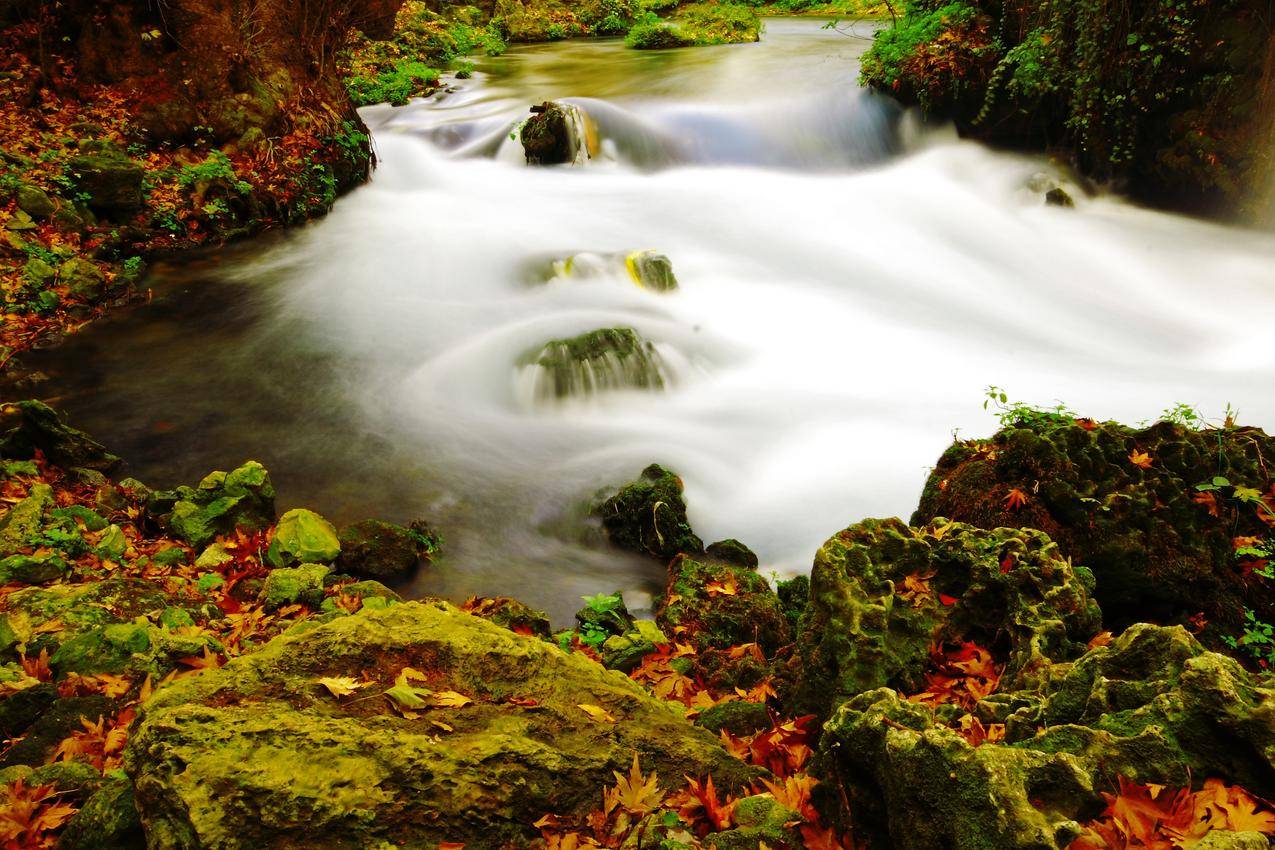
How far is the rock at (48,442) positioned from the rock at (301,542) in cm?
232

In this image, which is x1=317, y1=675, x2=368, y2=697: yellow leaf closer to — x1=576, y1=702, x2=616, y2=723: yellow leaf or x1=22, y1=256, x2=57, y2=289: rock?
x1=576, y1=702, x2=616, y2=723: yellow leaf

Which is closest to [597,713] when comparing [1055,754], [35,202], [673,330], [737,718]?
[737,718]

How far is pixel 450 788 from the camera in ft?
7.01

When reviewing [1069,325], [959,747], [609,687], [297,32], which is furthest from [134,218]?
[1069,325]

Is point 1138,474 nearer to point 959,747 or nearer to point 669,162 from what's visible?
point 959,747

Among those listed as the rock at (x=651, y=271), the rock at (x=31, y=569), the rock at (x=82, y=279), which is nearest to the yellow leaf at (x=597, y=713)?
the rock at (x=31, y=569)

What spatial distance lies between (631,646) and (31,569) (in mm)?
3854

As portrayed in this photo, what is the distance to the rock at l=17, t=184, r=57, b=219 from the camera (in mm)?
9484

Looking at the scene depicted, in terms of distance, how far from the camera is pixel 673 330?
9664mm

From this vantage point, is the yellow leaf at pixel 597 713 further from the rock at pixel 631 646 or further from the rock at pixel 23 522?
the rock at pixel 23 522

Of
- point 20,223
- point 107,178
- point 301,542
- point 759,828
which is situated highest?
point 107,178

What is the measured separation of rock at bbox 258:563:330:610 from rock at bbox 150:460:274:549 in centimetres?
87

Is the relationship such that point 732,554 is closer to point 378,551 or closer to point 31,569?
point 378,551

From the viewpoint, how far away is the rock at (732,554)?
233 inches
